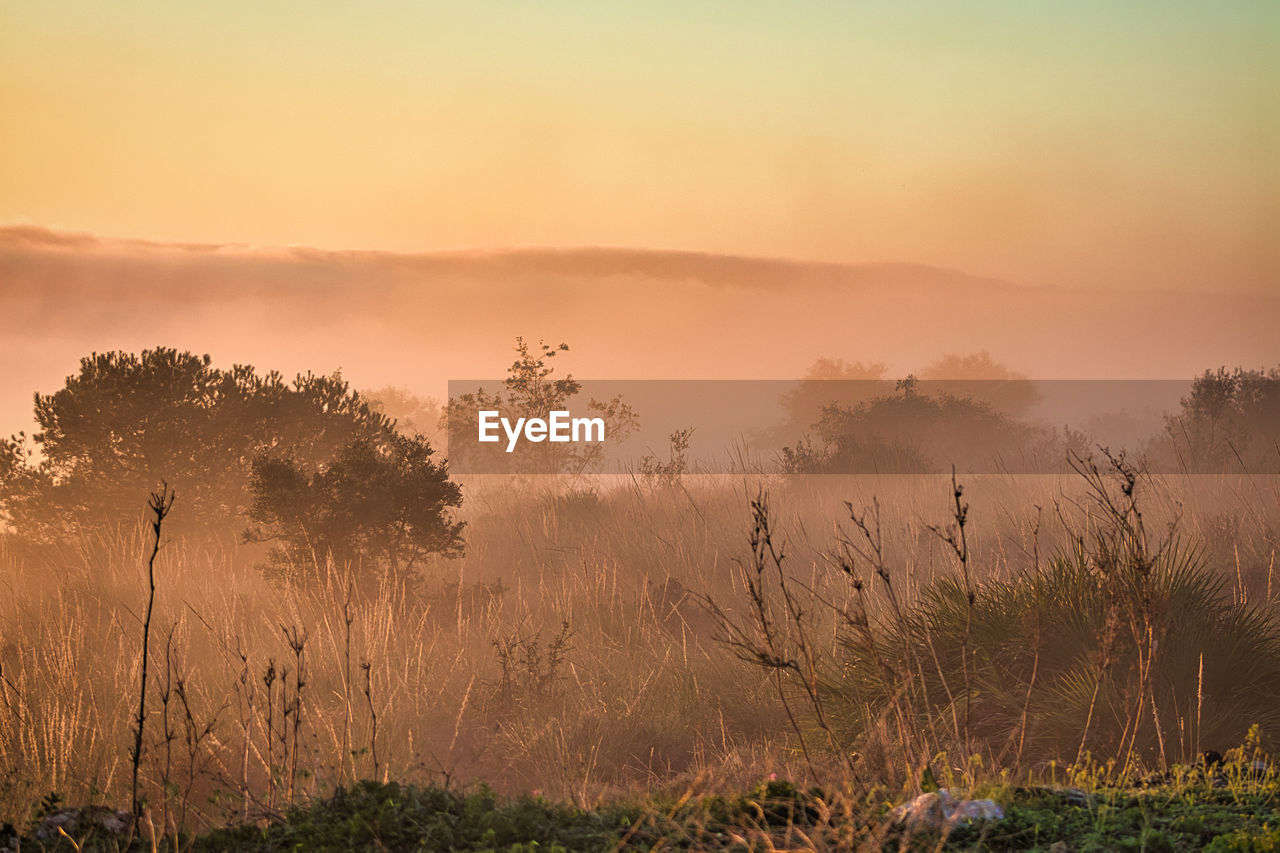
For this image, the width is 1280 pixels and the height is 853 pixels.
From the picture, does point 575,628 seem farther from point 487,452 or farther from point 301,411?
point 487,452

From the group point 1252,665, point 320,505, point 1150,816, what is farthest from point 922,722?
point 320,505

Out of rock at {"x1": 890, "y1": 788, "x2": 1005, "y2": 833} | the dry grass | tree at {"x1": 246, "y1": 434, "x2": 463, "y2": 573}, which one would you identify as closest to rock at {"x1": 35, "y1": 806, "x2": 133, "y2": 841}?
the dry grass

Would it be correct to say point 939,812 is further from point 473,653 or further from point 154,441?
point 154,441

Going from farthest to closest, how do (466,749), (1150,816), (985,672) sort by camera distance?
(466,749), (985,672), (1150,816)

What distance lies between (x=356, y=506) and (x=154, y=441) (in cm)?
380

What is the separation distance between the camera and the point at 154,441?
12750mm

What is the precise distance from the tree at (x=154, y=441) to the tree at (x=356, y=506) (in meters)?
2.34

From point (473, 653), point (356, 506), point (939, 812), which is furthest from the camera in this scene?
point (356, 506)

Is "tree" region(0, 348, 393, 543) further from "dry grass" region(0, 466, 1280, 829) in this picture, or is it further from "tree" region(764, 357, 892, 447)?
"tree" region(764, 357, 892, 447)

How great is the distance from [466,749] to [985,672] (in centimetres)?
314

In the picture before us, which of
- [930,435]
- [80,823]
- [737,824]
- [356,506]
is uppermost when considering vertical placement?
[930,435]

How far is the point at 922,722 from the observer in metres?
5.94

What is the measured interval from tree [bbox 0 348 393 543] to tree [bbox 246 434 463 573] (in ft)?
7.67

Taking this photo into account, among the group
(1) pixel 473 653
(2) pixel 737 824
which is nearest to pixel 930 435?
(1) pixel 473 653
